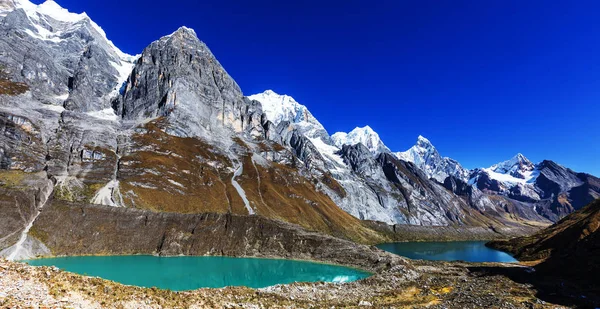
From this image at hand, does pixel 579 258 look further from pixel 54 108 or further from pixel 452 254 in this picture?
pixel 54 108

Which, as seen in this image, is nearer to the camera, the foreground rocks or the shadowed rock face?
the foreground rocks

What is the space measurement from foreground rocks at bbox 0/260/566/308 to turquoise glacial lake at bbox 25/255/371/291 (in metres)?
17.4

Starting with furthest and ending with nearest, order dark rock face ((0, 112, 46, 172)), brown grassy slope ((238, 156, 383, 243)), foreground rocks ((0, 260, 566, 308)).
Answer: brown grassy slope ((238, 156, 383, 243)), dark rock face ((0, 112, 46, 172)), foreground rocks ((0, 260, 566, 308))

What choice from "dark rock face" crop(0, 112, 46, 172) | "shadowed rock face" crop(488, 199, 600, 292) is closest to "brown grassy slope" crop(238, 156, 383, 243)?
"shadowed rock face" crop(488, 199, 600, 292)

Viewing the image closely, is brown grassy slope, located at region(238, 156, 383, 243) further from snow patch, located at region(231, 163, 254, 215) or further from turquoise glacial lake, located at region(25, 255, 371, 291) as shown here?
turquoise glacial lake, located at region(25, 255, 371, 291)

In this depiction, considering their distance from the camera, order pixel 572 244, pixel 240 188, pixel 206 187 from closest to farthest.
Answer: pixel 572 244, pixel 206 187, pixel 240 188

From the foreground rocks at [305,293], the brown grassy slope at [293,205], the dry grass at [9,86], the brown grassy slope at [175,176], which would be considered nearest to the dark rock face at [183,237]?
the foreground rocks at [305,293]

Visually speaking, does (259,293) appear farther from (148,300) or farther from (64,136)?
(64,136)

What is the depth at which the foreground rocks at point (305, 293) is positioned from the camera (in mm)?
23297

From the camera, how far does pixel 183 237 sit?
102000 millimetres

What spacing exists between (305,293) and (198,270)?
37.8 meters

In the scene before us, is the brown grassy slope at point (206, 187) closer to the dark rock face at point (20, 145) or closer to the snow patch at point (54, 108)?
the dark rock face at point (20, 145)

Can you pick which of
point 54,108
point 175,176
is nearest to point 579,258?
point 175,176

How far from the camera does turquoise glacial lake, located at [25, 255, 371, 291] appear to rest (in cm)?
6623
